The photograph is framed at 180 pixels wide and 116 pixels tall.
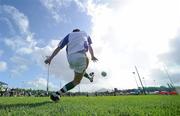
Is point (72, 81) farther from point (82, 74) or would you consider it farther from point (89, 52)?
point (89, 52)

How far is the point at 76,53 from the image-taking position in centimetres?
786

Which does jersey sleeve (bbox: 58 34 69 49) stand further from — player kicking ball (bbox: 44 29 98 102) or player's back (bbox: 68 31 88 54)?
player's back (bbox: 68 31 88 54)

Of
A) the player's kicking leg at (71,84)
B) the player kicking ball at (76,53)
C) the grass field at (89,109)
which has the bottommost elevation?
the grass field at (89,109)

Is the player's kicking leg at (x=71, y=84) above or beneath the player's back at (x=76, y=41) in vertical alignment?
beneath

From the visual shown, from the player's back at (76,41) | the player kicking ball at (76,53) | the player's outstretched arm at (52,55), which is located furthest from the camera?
the player's outstretched arm at (52,55)

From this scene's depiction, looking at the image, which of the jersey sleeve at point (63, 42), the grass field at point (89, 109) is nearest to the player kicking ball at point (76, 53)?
the jersey sleeve at point (63, 42)

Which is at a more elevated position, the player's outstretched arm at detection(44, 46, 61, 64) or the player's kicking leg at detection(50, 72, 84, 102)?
the player's outstretched arm at detection(44, 46, 61, 64)

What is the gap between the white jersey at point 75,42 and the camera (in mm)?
7912

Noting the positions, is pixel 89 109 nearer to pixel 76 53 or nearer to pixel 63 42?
pixel 76 53

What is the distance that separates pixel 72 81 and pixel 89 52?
1.53 meters

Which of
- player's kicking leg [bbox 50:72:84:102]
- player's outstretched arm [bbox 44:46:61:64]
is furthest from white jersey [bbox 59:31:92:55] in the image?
player's kicking leg [bbox 50:72:84:102]

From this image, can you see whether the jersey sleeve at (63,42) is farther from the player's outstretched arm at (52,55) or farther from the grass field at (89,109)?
the grass field at (89,109)

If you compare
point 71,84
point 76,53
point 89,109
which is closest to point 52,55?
point 76,53

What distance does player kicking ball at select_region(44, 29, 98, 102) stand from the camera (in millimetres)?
7722
